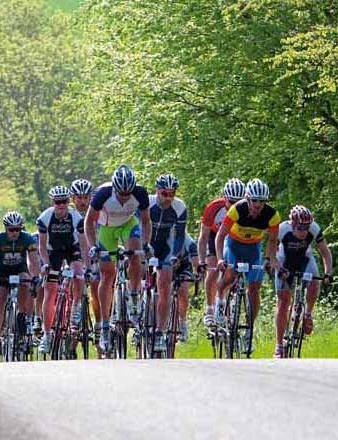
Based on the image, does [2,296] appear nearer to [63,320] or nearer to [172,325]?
[63,320]

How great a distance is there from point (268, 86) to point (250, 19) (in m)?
1.38

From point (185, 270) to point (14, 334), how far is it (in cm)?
208

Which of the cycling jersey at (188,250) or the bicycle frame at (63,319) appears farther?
the cycling jersey at (188,250)

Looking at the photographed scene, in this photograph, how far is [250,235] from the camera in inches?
642

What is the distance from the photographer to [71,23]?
47.4 meters

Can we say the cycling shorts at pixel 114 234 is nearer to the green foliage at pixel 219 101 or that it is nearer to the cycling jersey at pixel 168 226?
the cycling jersey at pixel 168 226

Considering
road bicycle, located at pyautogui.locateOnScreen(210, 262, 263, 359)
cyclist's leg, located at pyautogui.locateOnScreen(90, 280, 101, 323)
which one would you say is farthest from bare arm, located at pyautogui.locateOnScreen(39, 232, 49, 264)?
road bicycle, located at pyautogui.locateOnScreen(210, 262, 263, 359)

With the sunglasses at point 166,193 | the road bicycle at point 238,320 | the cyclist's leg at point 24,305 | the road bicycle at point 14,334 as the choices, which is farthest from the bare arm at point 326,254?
the road bicycle at point 14,334

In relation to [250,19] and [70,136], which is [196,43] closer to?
[250,19]

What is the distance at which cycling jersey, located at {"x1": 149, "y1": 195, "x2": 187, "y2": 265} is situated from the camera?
55.1ft

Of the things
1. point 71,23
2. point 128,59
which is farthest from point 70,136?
point 128,59

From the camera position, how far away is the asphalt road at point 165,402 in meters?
6.91

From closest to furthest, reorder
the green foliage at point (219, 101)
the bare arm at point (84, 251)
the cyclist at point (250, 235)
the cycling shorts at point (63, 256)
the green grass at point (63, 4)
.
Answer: the cyclist at point (250, 235) → the bare arm at point (84, 251) → the cycling shorts at point (63, 256) → the green foliage at point (219, 101) → the green grass at point (63, 4)

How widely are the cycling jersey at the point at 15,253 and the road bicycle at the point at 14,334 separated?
0.18 m
